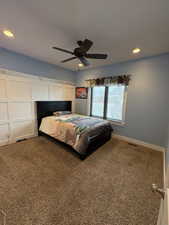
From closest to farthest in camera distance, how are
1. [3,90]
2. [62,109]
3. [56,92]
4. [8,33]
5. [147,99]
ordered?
[8,33] < [3,90] < [147,99] < [56,92] < [62,109]

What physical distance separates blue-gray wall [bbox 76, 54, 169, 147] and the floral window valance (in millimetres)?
173

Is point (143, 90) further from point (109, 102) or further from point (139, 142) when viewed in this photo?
point (139, 142)

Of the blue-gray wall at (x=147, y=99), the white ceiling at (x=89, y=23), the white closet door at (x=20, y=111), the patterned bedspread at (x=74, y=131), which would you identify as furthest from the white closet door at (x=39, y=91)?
the blue-gray wall at (x=147, y=99)

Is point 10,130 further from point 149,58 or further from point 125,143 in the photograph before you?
point 149,58

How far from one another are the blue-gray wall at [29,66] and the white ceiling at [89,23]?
285 millimetres

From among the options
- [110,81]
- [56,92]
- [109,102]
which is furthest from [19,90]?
[109,102]

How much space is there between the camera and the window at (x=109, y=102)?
3.54m

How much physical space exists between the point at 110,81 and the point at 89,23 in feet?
6.78

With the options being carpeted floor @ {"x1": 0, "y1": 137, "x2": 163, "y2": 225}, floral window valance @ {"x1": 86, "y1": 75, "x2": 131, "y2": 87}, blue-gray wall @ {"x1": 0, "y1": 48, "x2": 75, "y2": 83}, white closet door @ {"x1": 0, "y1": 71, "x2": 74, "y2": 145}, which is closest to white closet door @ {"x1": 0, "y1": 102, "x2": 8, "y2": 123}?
white closet door @ {"x1": 0, "y1": 71, "x2": 74, "y2": 145}

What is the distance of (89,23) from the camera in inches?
66.3

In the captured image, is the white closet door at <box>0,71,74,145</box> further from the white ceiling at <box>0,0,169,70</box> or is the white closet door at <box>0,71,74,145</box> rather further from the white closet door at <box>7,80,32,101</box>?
the white ceiling at <box>0,0,169,70</box>

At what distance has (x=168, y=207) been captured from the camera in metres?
0.45

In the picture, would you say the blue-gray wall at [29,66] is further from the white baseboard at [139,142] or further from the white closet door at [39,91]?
the white baseboard at [139,142]

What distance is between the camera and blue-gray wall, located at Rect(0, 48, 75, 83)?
2.72m
